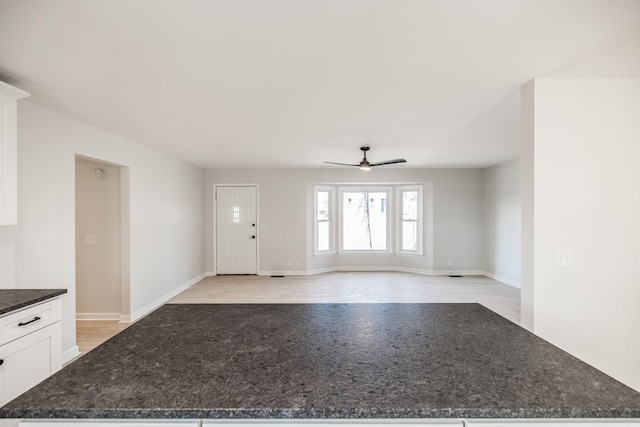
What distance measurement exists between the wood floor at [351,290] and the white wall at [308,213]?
48cm

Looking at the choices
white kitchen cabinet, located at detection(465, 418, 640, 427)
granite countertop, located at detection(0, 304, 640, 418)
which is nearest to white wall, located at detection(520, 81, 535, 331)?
granite countertop, located at detection(0, 304, 640, 418)

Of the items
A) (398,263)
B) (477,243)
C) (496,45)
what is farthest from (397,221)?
(496,45)

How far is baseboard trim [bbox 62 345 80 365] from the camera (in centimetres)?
301

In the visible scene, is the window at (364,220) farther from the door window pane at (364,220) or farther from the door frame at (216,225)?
the door frame at (216,225)

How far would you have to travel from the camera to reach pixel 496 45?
5.98 feet

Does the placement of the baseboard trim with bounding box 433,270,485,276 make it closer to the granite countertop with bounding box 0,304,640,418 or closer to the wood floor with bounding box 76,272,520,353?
the wood floor with bounding box 76,272,520,353

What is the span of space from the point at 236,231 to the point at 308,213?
1697mm

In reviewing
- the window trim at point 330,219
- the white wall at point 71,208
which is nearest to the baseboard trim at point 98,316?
the white wall at point 71,208

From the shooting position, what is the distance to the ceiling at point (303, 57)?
1516mm

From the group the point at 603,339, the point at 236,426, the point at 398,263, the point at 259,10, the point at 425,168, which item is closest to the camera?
the point at 236,426

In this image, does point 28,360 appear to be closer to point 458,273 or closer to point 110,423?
point 110,423

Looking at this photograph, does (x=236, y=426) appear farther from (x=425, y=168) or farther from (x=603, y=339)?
(x=425, y=168)

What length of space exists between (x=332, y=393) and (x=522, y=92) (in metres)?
2.67

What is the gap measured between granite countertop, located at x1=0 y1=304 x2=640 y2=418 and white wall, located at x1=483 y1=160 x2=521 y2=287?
17.5ft
